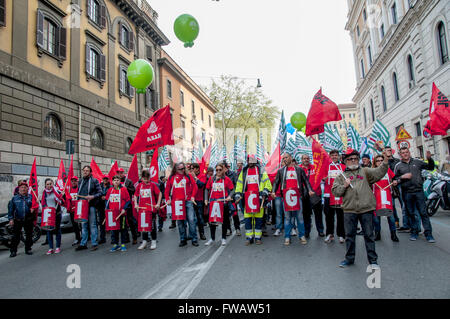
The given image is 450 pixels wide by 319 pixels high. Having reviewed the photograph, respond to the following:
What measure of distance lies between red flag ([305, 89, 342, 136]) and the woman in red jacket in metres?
4.68

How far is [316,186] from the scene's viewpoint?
290 inches

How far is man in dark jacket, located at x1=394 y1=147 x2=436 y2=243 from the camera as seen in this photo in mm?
6390

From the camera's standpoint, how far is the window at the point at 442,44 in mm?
16922

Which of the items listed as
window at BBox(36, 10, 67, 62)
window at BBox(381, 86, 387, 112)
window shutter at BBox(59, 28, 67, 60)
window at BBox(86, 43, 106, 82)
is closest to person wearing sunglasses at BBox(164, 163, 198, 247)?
window at BBox(36, 10, 67, 62)

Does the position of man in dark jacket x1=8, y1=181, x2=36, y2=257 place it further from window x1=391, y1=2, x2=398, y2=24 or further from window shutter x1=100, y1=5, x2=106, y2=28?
window x1=391, y1=2, x2=398, y2=24

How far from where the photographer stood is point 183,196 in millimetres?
7371

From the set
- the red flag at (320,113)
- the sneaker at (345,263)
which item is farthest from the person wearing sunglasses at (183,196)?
the sneaker at (345,263)

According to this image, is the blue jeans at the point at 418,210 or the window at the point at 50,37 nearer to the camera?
the blue jeans at the point at 418,210

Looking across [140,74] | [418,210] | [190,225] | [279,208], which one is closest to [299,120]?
[140,74]

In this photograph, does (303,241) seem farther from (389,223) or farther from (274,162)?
(274,162)

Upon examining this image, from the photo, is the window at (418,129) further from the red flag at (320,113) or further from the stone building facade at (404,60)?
the red flag at (320,113)

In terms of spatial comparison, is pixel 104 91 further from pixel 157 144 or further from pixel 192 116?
pixel 192 116

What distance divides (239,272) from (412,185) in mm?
4207

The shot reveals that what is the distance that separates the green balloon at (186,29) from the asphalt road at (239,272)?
5887mm
